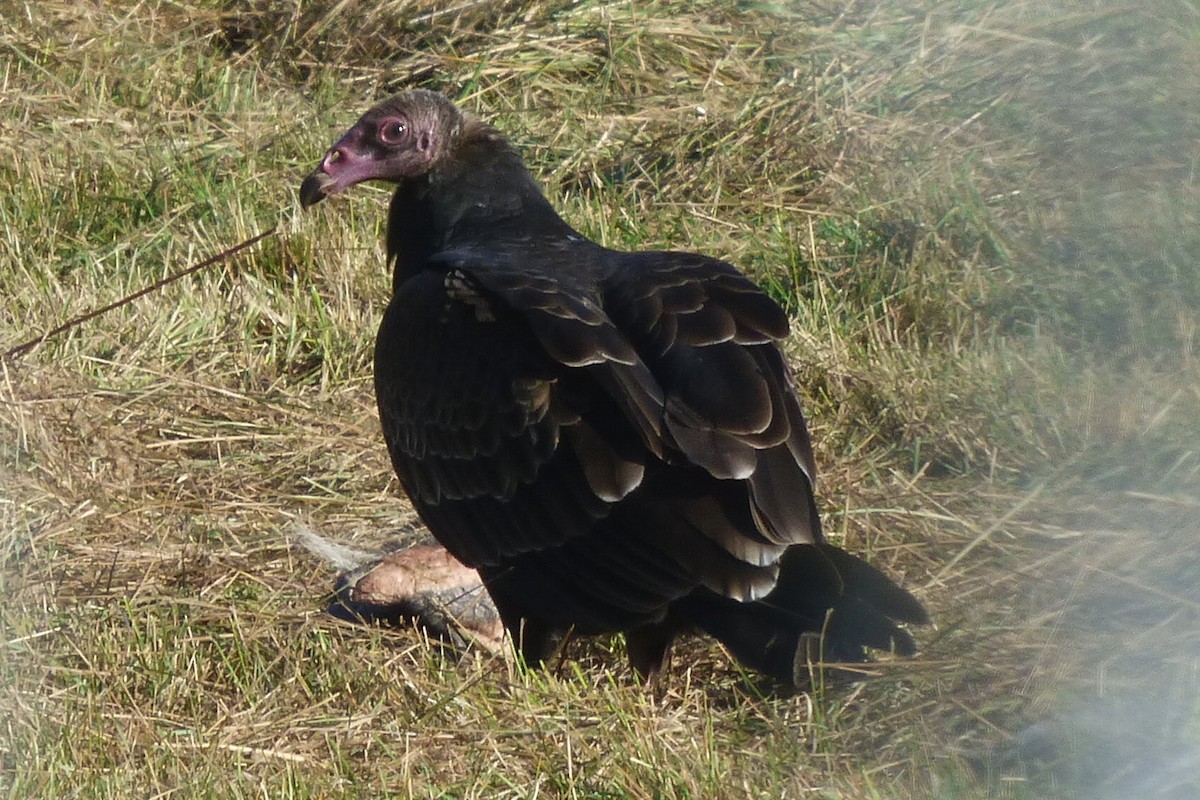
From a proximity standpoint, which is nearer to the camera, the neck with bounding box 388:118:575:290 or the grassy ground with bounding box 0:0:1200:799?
the grassy ground with bounding box 0:0:1200:799

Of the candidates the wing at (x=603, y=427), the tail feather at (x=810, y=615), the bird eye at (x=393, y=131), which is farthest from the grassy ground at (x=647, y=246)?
the bird eye at (x=393, y=131)

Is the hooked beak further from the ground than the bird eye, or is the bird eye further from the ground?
the bird eye

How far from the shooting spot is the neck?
13.4ft

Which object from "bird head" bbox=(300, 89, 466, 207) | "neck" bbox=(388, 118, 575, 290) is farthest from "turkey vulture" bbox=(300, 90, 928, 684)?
"bird head" bbox=(300, 89, 466, 207)

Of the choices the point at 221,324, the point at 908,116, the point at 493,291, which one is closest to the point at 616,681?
the point at 493,291

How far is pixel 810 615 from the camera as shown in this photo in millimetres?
3020

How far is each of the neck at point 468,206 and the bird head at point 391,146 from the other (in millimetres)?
44

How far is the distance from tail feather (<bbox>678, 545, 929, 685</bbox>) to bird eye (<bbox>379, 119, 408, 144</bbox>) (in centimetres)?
172

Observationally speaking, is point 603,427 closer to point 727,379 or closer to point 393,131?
point 727,379

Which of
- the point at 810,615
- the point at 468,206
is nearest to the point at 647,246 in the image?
the point at 468,206

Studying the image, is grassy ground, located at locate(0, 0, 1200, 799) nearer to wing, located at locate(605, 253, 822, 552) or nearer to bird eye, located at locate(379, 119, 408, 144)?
wing, located at locate(605, 253, 822, 552)

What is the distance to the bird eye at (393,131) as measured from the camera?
425 centimetres

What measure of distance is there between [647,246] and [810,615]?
2568mm

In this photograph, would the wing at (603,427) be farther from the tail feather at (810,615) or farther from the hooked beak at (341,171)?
the hooked beak at (341,171)
